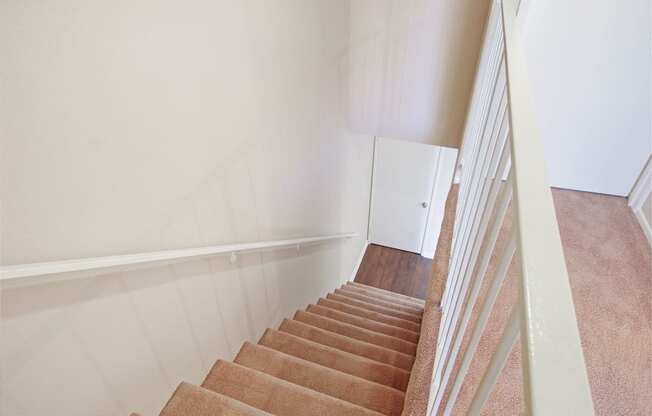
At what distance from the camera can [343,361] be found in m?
2.07

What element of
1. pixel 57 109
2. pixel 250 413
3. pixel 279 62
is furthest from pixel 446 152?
pixel 57 109

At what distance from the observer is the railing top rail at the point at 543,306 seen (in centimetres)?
38

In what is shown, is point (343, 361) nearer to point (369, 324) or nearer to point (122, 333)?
point (369, 324)

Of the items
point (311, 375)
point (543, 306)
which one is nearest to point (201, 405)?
point (311, 375)

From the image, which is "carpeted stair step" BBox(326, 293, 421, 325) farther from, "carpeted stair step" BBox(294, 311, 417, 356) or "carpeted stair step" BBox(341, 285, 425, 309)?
"carpeted stair step" BBox(294, 311, 417, 356)

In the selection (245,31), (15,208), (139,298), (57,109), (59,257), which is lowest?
(139,298)

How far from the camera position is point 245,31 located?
5.69 ft

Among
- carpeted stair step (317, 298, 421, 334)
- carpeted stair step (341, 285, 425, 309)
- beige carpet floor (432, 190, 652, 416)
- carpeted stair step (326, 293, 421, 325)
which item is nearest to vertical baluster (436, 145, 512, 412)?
beige carpet floor (432, 190, 652, 416)

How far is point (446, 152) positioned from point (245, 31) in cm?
395

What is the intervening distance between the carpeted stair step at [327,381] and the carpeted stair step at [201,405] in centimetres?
41

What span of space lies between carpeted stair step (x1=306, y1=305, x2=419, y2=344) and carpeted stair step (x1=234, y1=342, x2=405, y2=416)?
3.31ft

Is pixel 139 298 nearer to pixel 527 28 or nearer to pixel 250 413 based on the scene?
pixel 250 413

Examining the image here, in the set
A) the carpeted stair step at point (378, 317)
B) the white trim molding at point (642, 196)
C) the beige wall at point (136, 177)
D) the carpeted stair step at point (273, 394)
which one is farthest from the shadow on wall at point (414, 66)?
the carpeted stair step at point (273, 394)

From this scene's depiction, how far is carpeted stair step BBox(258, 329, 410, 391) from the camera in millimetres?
1949
